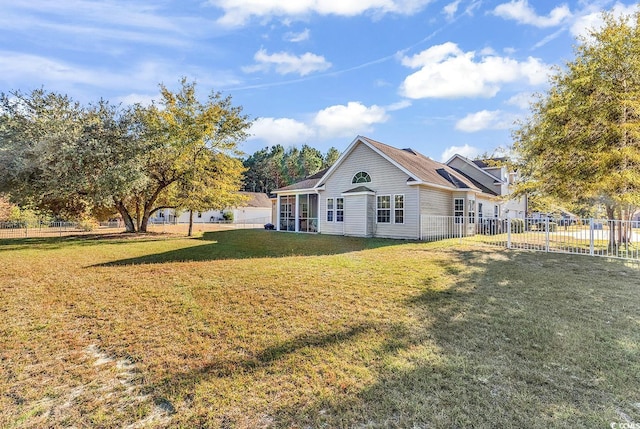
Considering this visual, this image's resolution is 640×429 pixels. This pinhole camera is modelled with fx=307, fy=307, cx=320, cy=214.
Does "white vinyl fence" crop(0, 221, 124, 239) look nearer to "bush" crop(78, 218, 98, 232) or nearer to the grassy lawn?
"bush" crop(78, 218, 98, 232)

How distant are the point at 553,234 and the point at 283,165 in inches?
1995

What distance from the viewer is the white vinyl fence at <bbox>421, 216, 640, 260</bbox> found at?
10345 millimetres

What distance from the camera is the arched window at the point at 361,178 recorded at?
1719cm

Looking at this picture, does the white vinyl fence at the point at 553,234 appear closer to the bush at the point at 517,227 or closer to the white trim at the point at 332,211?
the bush at the point at 517,227

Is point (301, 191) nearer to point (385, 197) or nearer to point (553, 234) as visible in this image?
point (385, 197)

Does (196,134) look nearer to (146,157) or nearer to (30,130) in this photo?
(146,157)

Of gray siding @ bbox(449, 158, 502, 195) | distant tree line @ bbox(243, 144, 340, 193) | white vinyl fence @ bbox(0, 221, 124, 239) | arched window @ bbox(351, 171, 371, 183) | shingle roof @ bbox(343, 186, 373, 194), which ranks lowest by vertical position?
white vinyl fence @ bbox(0, 221, 124, 239)

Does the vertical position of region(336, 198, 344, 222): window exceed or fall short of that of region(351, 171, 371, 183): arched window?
it falls short

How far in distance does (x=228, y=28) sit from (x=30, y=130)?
1124cm

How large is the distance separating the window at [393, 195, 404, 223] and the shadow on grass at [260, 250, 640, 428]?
9638 mm

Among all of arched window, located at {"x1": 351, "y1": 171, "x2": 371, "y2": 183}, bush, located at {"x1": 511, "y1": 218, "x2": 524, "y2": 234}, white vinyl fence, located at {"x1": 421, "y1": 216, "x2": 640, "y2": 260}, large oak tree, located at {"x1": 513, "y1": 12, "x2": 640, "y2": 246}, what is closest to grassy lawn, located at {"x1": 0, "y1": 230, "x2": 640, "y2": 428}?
white vinyl fence, located at {"x1": 421, "y1": 216, "x2": 640, "y2": 260}

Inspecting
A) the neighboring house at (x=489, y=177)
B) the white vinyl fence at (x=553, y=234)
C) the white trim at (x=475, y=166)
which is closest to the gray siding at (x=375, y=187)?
the white vinyl fence at (x=553, y=234)

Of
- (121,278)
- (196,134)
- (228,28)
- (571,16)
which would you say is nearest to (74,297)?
(121,278)

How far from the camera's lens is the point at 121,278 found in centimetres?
721
